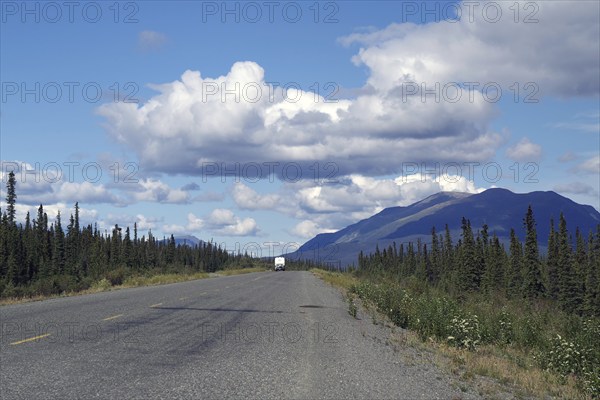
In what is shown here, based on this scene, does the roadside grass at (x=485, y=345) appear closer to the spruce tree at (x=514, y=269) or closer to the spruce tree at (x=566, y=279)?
the spruce tree at (x=566, y=279)

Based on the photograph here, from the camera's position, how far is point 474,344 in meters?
15.6

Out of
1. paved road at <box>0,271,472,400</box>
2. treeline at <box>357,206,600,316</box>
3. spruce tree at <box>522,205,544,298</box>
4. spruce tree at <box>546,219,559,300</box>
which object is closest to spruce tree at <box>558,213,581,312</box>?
treeline at <box>357,206,600,316</box>

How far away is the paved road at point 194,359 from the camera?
27.8 ft

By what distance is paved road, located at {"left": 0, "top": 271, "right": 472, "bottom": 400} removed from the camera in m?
8.48

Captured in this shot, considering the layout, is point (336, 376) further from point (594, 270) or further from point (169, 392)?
point (594, 270)

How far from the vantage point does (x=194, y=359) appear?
1087 centimetres

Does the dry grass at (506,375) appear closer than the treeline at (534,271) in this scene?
Yes

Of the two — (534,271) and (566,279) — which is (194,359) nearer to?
(566,279)

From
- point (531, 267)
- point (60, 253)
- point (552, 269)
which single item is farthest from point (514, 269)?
point (60, 253)

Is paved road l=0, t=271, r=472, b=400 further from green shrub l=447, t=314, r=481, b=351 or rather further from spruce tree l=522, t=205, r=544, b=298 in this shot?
spruce tree l=522, t=205, r=544, b=298

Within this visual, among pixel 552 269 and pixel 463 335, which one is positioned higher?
pixel 463 335

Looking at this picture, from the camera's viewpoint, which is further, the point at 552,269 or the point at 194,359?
the point at 552,269

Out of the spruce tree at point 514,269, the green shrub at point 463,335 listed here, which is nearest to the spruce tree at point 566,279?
the spruce tree at point 514,269

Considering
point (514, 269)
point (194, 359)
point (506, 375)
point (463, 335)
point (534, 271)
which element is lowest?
point (534, 271)
